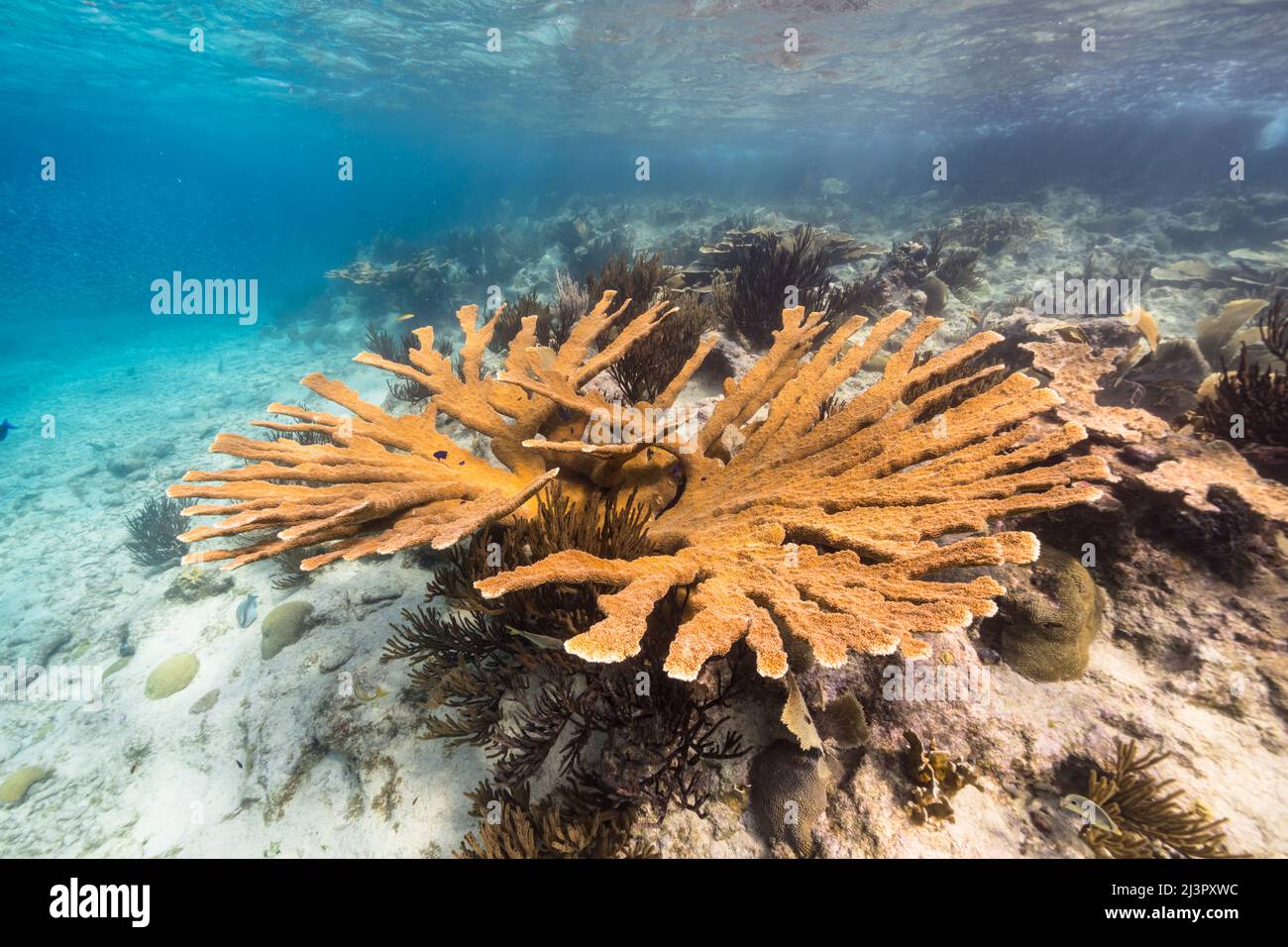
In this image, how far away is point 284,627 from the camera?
4801mm

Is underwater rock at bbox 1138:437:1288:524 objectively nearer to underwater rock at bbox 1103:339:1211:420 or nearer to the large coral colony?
the large coral colony

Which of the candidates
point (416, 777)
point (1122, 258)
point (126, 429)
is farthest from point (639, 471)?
point (126, 429)

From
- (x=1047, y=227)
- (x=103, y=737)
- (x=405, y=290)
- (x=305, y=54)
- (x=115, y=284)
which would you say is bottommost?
(x=103, y=737)

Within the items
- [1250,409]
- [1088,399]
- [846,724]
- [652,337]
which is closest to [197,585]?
[652,337]

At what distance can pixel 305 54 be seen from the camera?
28562mm

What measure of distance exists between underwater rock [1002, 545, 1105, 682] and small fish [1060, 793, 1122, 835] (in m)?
0.58

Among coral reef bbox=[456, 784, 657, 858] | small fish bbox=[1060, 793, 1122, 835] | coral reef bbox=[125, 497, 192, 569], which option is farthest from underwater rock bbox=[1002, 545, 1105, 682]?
coral reef bbox=[125, 497, 192, 569]

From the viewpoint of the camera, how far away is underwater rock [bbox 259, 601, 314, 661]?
4.71 m

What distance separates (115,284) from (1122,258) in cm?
9730

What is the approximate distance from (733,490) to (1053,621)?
184 cm

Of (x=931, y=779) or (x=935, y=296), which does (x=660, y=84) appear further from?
(x=931, y=779)

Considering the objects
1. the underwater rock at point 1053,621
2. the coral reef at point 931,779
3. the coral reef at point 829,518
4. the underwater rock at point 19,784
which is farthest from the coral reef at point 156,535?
the underwater rock at point 1053,621

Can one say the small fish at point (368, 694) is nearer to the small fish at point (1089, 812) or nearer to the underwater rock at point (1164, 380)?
the small fish at point (1089, 812)
